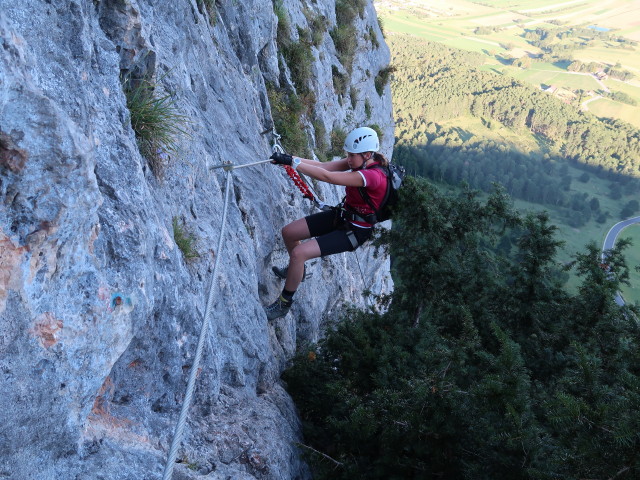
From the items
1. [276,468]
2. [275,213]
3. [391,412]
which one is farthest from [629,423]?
[275,213]

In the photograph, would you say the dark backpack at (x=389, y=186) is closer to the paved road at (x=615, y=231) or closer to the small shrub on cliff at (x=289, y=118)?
the small shrub on cliff at (x=289, y=118)

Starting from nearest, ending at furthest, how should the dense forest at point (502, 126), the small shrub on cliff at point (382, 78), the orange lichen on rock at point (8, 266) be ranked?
the orange lichen on rock at point (8, 266) → the small shrub on cliff at point (382, 78) → the dense forest at point (502, 126)

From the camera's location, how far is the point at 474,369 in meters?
5.87

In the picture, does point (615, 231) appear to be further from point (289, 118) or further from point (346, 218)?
point (346, 218)

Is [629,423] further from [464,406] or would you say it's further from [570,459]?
[464,406]

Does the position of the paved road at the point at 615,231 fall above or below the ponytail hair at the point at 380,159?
below

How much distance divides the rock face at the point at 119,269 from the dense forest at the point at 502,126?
9677cm

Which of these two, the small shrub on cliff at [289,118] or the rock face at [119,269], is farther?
the small shrub on cliff at [289,118]

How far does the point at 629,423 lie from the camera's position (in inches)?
133

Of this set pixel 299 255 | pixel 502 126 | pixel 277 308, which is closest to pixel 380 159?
pixel 299 255

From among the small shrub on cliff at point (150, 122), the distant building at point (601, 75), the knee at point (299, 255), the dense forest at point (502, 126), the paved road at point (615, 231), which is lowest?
the paved road at point (615, 231)

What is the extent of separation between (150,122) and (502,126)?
16344 centimetres

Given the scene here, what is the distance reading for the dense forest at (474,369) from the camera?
4016 millimetres

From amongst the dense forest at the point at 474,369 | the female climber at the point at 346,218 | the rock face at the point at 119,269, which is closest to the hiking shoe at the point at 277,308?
the female climber at the point at 346,218
